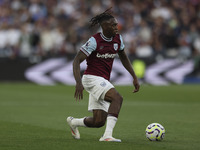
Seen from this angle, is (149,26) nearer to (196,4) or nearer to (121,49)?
(196,4)

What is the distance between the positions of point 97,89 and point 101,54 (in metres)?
0.61

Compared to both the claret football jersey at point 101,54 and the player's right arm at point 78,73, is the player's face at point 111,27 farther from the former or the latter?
the player's right arm at point 78,73

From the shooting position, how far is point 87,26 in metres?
27.2

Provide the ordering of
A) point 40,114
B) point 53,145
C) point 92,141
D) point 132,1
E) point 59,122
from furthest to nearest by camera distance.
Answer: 1. point 132,1
2. point 40,114
3. point 59,122
4. point 92,141
5. point 53,145

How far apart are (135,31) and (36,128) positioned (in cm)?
1791

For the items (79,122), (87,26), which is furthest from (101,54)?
(87,26)

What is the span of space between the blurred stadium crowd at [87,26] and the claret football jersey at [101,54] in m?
16.9

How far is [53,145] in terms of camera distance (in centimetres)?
792

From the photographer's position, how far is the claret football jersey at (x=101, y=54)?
8711 millimetres

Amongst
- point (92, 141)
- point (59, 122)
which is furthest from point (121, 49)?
point (59, 122)

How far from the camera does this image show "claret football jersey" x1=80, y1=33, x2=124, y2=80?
28.6 feet

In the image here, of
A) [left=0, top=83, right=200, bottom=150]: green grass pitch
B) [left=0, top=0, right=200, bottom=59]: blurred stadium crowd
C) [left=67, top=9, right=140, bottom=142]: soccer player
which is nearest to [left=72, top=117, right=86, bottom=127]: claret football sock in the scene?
[left=67, top=9, right=140, bottom=142]: soccer player

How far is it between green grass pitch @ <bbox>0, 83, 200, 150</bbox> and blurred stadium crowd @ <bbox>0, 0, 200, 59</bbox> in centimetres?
331

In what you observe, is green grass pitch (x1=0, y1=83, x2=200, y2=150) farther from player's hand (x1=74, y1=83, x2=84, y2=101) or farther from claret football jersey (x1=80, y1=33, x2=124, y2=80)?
claret football jersey (x1=80, y1=33, x2=124, y2=80)
